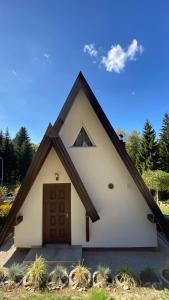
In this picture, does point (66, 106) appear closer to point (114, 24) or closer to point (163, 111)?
point (114, 24)

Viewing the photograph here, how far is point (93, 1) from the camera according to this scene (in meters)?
9.40

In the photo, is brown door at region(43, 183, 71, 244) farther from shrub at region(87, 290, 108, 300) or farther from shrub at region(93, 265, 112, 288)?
shrub at region(87, 290, 108, 300)

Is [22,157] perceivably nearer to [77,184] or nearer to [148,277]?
[77,184]

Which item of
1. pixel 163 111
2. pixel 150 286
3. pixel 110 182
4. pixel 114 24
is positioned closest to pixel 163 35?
pixel 114 24

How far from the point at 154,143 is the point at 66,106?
31707 millimetres

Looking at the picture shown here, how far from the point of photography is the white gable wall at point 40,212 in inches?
317

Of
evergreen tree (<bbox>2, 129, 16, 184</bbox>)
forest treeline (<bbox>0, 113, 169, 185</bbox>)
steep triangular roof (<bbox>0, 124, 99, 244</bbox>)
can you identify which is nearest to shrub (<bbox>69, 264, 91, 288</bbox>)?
steep triangular roof (<bbox>0, 124, 99, 244</bbox>)

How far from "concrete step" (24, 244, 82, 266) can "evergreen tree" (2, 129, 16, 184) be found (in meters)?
46.3

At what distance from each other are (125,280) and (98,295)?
0.95 m

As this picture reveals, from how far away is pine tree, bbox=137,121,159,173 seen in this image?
122 ft

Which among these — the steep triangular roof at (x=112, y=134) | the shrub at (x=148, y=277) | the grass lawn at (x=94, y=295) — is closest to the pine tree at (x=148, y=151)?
the steep triangular roof at (x=112, y=134)

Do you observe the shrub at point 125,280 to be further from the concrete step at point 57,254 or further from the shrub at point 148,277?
the concrete step at point 57,254

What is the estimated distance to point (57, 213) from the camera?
819cm

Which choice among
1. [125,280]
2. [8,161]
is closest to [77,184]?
[125,280]
